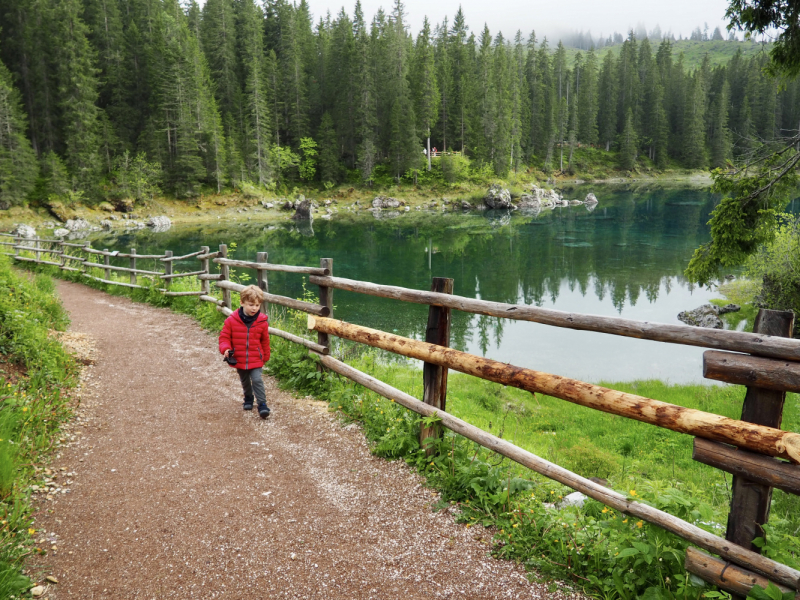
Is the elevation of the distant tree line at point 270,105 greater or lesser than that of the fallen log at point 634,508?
greater

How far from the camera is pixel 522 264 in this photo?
107 ft

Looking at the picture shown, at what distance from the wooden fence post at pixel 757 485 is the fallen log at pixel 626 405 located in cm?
13

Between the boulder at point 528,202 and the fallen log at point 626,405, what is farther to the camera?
the boulder at point 528,202

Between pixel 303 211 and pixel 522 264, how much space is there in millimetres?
32633

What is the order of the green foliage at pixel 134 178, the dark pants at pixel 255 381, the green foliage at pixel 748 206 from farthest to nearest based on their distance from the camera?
the green foliage at pixel 134 178, the green foliage at pixel 748 206, the dark pants at pixel 255 381

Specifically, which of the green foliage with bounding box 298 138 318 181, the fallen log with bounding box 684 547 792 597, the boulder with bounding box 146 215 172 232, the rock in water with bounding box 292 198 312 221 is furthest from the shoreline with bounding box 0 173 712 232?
the fallen log with bounding box 684 547 792 597

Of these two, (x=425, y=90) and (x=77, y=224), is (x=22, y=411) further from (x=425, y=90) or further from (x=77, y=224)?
(x=425, y=90)

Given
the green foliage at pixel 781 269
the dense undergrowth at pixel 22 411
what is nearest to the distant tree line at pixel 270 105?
the green foliage at pixel 781 269

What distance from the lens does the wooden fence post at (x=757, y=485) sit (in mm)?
3135

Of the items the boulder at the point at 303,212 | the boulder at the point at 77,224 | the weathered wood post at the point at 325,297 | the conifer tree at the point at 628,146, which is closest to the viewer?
the weathered wood post at the point at 325,297

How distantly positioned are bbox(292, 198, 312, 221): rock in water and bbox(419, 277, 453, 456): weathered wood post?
53.7m

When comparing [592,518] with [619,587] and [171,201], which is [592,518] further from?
[171,201]

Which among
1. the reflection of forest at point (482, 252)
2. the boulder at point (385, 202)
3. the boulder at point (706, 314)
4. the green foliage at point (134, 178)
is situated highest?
the green foliage at point (134, 178)

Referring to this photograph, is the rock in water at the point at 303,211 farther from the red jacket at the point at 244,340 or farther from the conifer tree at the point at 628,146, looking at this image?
the conifer tree at the point at 628,146
